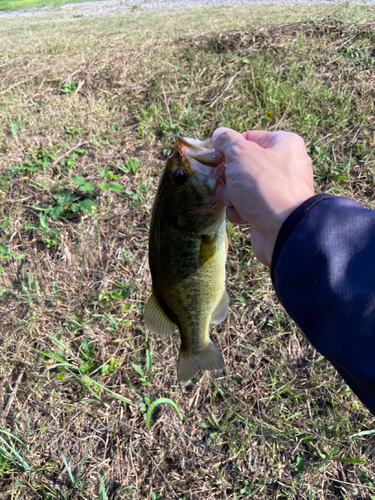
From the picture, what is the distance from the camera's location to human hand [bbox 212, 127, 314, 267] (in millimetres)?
1424

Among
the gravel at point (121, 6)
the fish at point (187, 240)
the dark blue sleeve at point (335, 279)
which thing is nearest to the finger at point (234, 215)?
the fish at point (187, 240)

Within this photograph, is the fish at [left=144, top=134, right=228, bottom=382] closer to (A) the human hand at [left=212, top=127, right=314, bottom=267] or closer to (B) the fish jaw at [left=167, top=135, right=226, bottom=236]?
(B) the fish jaw at [left=167, top=135, right=226, bottom=236]

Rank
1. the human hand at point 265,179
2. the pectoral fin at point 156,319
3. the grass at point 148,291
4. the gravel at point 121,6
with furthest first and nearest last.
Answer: the gravel at point 121,6
the grass at point 148,291
the pectoral fin at point 156,319
the human hand at point 265,179

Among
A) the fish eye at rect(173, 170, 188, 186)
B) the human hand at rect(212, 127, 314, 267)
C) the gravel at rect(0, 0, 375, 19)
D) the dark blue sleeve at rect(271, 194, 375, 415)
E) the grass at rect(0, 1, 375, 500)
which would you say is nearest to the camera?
the dark blue sleeve at rect(271, 194, 375, 415)

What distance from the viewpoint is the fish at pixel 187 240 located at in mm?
1568

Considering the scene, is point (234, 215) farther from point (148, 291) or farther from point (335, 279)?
point (148, 291)

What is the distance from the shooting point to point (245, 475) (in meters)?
2.16

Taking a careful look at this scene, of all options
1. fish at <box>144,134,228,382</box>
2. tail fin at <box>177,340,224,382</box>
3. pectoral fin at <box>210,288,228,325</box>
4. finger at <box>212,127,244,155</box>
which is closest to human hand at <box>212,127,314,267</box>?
finger at <box>212,127,244,155</box>

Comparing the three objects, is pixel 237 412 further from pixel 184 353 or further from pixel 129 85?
pixel 129 85

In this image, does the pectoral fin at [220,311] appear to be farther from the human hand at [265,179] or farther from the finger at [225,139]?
the finger at [225,139]

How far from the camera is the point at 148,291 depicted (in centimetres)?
289

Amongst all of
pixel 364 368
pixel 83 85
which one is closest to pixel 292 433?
pixel 364 368

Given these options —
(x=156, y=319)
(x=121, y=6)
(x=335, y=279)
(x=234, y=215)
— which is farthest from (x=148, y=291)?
(x=121, y=6)

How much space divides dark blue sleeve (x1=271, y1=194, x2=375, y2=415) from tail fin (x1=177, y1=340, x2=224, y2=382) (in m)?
0.83
